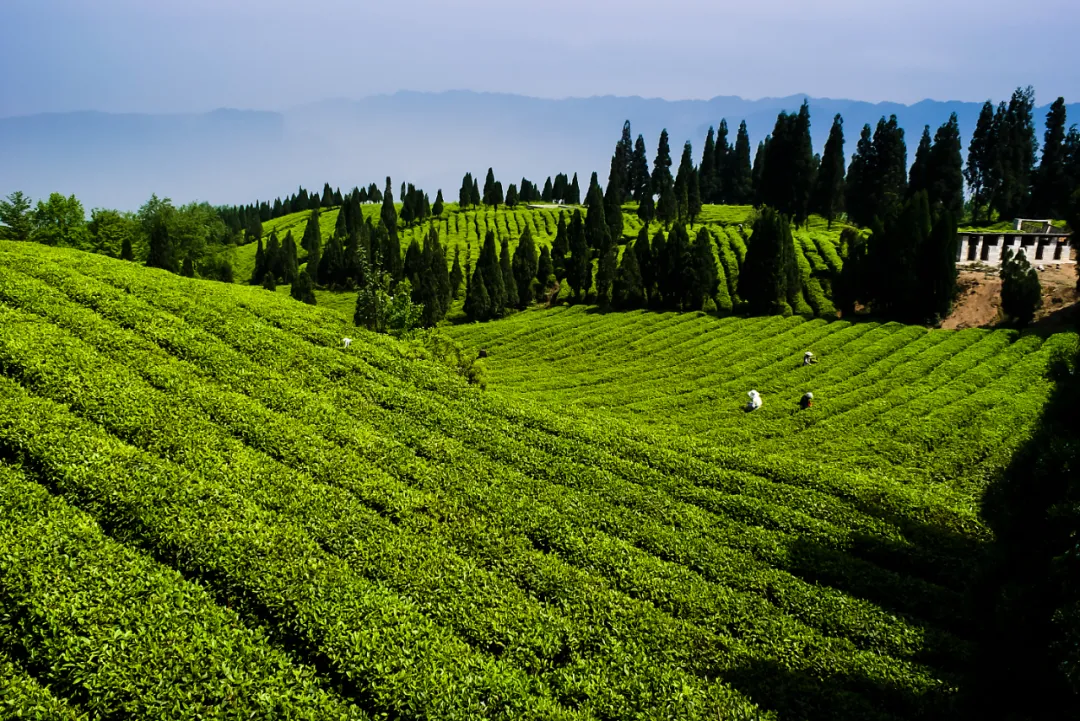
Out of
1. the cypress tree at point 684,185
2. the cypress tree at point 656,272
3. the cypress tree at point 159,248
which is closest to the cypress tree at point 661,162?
the cypress tree at point 684,185

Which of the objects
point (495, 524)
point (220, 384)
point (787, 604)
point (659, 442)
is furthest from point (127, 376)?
point (787, 604)

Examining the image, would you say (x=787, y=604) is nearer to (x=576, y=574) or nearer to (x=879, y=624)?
(x=879, y=624)

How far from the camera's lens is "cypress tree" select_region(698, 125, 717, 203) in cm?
10581

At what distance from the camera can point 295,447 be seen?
45.1ft

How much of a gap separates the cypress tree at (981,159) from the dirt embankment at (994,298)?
110ft

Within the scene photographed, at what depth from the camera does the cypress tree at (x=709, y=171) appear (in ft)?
347

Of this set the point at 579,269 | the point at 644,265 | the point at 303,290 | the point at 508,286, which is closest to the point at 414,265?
the point at 508,286

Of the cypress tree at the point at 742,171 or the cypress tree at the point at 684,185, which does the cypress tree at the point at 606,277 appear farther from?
the cypress tree at the point at 742,171

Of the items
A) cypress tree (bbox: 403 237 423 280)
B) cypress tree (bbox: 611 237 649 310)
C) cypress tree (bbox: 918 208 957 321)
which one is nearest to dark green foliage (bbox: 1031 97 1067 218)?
cypress tree (bbox: 918 208 957 321)

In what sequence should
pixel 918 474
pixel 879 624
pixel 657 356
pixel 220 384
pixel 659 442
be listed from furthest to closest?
pixel 657 356 < pixel 918 474 < pixel 659 442 < pixel 220 384 < pixel 879 624

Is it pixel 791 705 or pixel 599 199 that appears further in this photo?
pixel 599 199

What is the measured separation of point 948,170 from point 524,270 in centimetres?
4786

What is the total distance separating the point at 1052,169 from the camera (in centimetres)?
7138

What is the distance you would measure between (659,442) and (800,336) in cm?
2624
